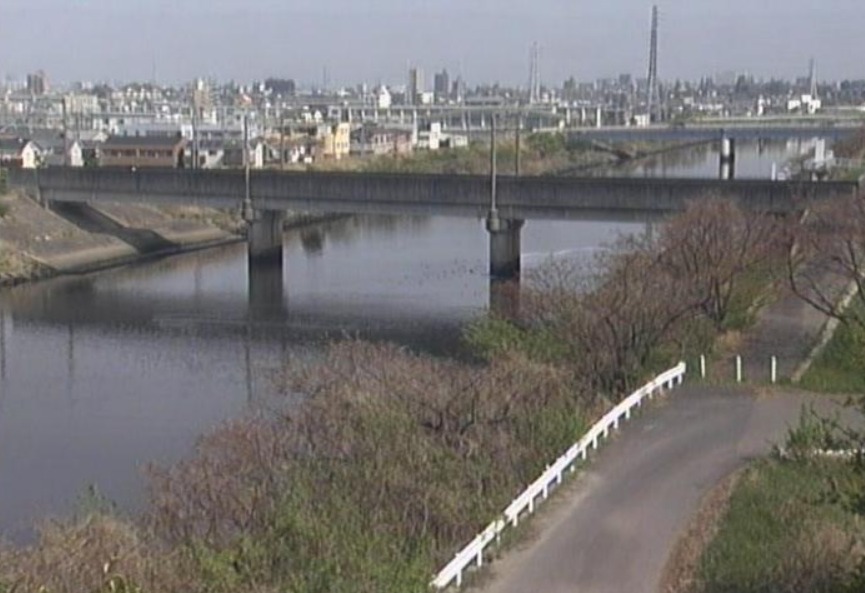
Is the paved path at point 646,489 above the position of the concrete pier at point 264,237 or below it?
above

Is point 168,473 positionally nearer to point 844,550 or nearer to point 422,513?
point 422,513

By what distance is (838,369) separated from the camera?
8.68 metres

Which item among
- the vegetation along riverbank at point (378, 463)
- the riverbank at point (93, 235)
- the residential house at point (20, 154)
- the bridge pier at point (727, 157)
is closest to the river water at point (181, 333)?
the riverbank at point (93, 235)

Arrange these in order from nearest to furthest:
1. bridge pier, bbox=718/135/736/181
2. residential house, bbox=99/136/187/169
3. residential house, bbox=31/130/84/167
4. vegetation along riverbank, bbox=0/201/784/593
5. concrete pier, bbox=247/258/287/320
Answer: vegetation along riverbank, bbox=0/201/784/593
concrete pier, bbox=247/258/287/320
residential house, bbox=31/130/84/167
residential house, bbox=99/136/187/169
bridge pier, bbox=718/135/736/181

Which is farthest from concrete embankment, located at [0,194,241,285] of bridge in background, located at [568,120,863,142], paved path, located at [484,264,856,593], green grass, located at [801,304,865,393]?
bridge in background, located at [568,120,863,142]

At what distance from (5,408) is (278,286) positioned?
681 cm

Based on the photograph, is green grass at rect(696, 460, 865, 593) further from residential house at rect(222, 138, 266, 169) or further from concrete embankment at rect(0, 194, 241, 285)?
residential house at rect(222, 138, 266, 169)

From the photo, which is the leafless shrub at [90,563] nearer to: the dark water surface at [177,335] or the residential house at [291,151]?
the dark water surface at [177,335]

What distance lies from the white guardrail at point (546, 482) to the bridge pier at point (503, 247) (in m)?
8.14

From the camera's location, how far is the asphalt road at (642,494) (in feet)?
16.1

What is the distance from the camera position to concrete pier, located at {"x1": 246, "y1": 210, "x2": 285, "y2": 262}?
18.1 meters

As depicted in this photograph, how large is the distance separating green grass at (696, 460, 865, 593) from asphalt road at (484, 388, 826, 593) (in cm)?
18

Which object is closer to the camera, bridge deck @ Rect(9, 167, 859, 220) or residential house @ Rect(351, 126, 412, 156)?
bridge deck @ Rect(9, 167, 859, 220)

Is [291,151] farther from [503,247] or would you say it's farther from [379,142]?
[503,247]
